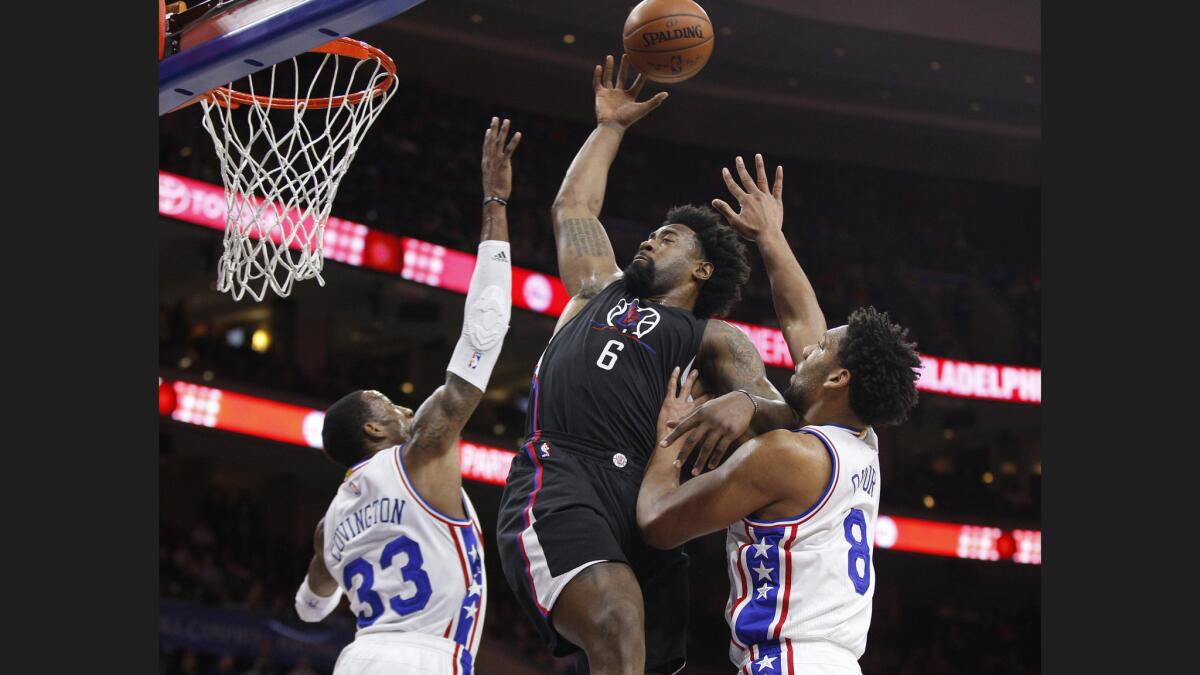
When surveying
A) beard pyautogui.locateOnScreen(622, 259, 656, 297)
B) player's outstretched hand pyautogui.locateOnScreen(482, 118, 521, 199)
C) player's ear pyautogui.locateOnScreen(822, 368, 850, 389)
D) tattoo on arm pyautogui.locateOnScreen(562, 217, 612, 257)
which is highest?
player's outstretched hand pyautogui.locateOnScreen(482, 118, 521, 199)

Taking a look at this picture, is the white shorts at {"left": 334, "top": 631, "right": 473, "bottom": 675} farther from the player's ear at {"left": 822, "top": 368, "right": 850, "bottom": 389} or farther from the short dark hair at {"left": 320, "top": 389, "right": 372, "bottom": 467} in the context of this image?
the player's ear at {"left": 822, "top": 368, "right": 850, "bottom": 389}

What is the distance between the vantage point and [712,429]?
11.7ft

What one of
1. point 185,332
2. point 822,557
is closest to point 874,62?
point 185,332

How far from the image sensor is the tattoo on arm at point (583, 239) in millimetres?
4559

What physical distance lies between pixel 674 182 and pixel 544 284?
4285 mm

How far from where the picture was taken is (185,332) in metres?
13.1

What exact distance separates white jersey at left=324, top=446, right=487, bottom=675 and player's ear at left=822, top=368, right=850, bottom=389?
1.68 m

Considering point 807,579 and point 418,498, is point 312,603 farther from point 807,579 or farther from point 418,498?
point 807,579

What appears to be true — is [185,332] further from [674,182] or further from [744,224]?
[744,224]

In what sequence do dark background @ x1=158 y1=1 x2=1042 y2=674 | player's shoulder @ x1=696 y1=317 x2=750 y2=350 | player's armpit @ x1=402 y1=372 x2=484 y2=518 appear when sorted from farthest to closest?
dark background @ x1=158 y1=1 x2=1042 y2=674 → player's armpit @ x1=402 y1=372 x2=484 y2=518 → player's shoulder @ x1=696 y1=317 x2=750 y2=350

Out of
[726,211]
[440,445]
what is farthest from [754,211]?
[440,445]

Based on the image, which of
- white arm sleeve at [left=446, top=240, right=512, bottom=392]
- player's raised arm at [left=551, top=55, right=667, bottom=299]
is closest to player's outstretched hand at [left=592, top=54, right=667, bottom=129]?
player's raised arm at [left=551, top=55, right=667, bottom=299]

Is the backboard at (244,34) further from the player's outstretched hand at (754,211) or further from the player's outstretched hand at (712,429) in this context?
the player's outstretched hand at (712,429)

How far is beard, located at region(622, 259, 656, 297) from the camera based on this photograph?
4250 millimetres
